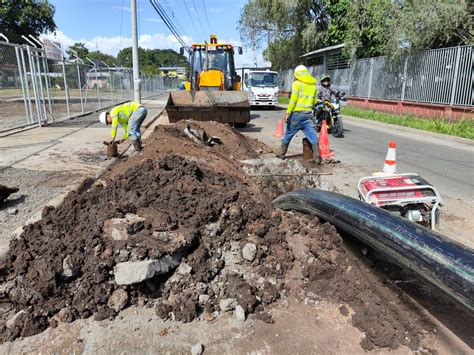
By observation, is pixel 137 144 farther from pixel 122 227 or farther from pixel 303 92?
pixel 122 227

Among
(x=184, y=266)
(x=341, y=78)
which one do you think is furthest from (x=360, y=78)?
(x=184, y=266)

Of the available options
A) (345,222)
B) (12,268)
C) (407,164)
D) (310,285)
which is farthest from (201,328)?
(407,164)

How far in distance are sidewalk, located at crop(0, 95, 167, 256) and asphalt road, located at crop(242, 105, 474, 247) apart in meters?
4.22

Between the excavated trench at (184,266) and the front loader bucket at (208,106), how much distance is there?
764 centimetres

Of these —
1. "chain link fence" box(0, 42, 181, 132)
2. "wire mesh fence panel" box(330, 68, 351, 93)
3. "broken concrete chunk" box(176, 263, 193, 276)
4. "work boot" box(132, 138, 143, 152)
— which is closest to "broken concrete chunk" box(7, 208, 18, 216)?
"broken concrete chunk" box(176, 263, 193, 276)

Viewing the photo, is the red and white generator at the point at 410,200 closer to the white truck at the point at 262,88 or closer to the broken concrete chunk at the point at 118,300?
the broken concrete chunk at the point at 118,300

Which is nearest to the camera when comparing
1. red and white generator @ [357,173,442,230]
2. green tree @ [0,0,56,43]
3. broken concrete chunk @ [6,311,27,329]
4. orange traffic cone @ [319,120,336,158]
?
broken concrete chunk @ [6,311,27,329]

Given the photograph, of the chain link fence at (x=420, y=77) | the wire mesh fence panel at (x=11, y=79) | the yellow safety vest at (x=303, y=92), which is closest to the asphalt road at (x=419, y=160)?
the yellow safety vest at (x=303, y=92)

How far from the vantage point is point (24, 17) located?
75.3ft

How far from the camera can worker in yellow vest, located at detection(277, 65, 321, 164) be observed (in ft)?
23.5

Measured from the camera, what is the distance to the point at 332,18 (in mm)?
26531

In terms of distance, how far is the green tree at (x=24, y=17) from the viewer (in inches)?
877

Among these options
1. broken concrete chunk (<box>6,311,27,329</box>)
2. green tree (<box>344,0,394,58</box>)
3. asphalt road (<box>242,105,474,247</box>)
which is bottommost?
asphalt road (<box>242,105,474,247</box>)

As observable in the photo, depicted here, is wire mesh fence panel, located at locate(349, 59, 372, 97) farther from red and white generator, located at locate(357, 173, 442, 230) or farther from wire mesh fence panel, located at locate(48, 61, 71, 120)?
red and white generator, located at locate(357, 173, 442, 230)
